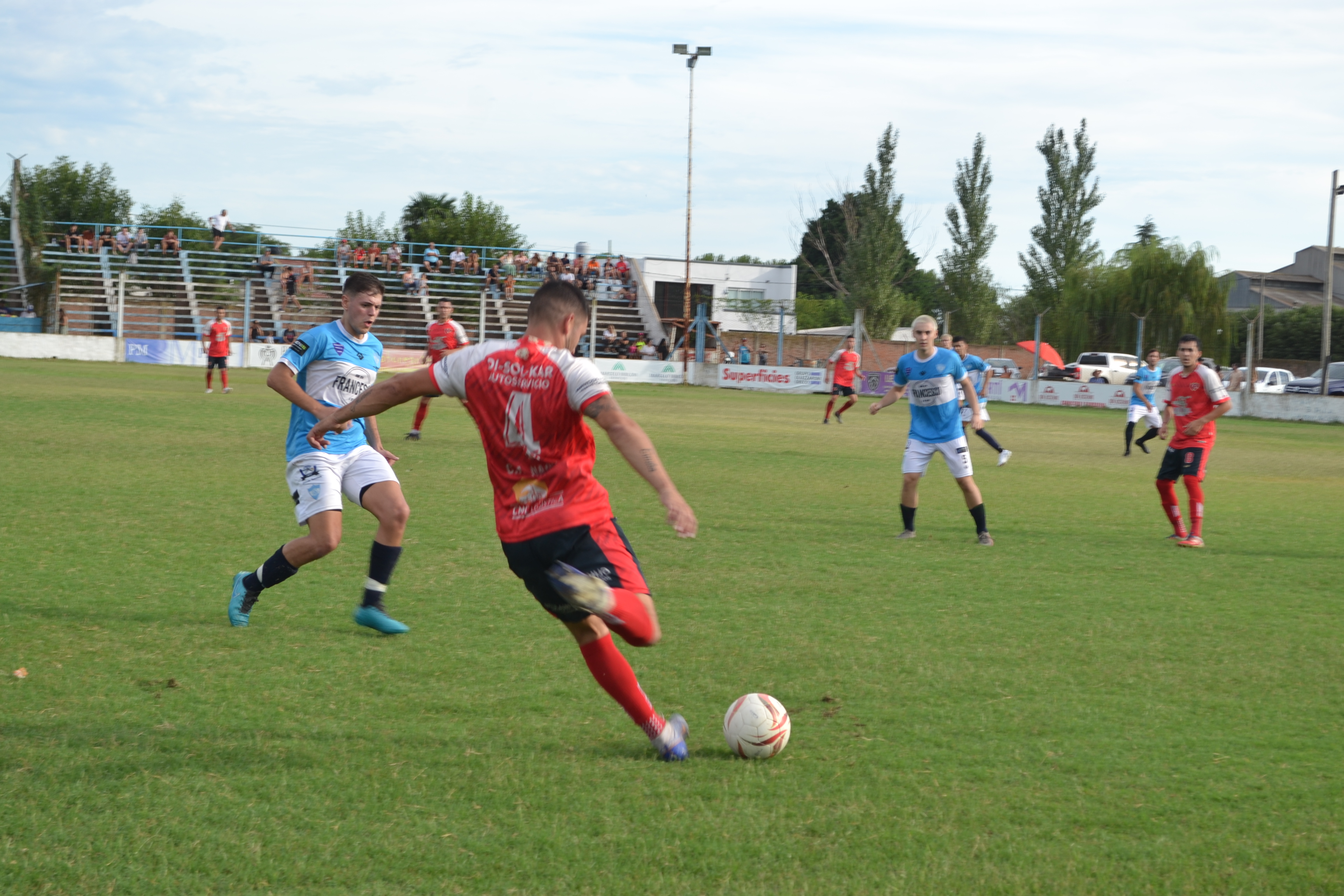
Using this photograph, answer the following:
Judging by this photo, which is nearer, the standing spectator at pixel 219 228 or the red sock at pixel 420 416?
the red sock at pixel 420 416

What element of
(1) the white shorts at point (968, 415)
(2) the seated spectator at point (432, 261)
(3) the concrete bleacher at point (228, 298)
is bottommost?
(1) the white shorts at point (968, 415)

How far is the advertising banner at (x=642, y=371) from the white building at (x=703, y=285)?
5970mm

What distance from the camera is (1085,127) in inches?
2388

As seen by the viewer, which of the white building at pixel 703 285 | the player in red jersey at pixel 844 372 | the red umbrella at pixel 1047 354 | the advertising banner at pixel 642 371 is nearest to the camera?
the player in red jersey at pixel 844 372

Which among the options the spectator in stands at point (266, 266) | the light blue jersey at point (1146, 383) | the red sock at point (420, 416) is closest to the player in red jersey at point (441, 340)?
the red sock at point (420, 416)

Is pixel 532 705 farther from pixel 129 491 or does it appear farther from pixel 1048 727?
pixel 129 491

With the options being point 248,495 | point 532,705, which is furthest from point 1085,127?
point 532,705

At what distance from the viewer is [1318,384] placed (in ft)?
142

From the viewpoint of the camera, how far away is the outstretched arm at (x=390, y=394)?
13.8ft

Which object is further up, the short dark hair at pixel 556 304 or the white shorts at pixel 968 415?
the short dark hair at pixel 556 304

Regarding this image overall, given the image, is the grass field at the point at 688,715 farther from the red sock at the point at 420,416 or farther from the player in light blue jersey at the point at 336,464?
the red sock at the point at 420,416

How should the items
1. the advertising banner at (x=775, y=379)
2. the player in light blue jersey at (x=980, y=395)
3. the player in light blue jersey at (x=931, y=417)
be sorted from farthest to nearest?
the advertising banner at (x=775, y=379) → the player in light blue jersey at (x=980, y=395) → the player in light blue jersey at (x=931, y=417)

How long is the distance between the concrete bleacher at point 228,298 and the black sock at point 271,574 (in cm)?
3619

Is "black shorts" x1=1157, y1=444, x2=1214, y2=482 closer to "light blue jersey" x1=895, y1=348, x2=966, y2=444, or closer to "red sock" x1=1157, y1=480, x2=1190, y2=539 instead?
"red sock" x1=1157, y1=480, x2=1190, y2=539
